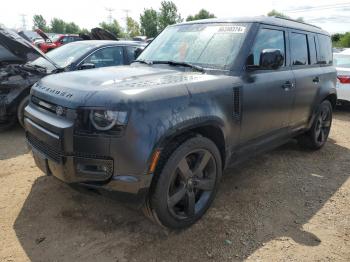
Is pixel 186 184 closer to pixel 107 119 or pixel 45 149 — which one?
pixel 107 119

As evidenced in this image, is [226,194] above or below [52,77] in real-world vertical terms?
below

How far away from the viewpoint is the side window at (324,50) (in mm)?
5320

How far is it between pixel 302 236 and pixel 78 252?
1.98m

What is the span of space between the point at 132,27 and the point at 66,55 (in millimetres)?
65977

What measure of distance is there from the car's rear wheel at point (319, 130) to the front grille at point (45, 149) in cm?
396

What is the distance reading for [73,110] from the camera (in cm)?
268

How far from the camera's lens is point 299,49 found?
4738mm

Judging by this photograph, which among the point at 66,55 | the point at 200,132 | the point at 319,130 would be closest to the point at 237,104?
the point at 200,132

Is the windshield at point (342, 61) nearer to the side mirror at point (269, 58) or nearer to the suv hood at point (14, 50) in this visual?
the side mirror at point (269, 58)

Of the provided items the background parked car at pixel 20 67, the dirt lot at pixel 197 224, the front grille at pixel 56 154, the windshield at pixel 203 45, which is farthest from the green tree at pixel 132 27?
the front grille at pixel 56 154

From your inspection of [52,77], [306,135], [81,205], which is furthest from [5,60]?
[306,135]

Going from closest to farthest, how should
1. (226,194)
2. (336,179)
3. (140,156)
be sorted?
(140,156) < (226,194) < (336,179)

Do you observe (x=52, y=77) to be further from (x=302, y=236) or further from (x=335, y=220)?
(x=335, y=220)

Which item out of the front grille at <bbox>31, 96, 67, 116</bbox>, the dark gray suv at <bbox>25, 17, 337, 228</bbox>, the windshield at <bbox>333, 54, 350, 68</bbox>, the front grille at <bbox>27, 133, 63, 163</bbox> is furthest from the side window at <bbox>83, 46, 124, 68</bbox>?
the windshield at <bbox>333, 54, 350, 68</bbox>
